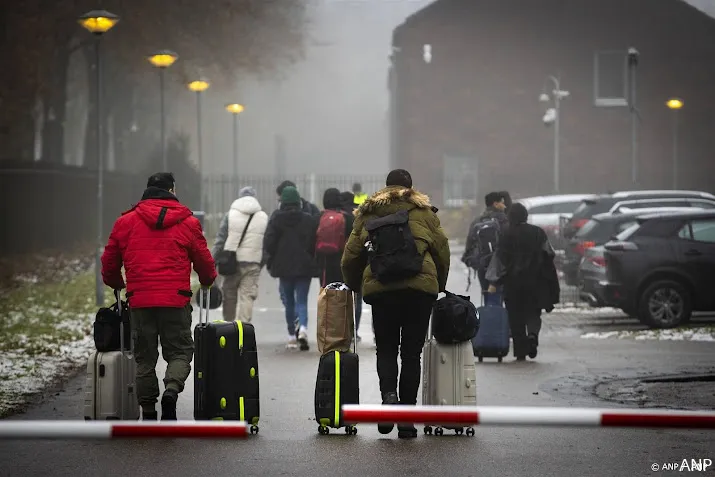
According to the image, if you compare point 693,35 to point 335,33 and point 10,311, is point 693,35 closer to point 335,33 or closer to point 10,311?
point 10,311

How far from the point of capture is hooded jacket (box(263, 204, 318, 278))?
15648 millimetres

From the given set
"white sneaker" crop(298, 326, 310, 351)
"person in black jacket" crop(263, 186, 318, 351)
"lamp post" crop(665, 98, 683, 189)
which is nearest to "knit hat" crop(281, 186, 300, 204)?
"person in black jacket" crop(263, 186, 318, 351)

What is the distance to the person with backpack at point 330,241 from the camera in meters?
15.4

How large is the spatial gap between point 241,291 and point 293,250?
2.96ft

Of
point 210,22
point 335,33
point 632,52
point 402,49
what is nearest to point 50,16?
point 210,22

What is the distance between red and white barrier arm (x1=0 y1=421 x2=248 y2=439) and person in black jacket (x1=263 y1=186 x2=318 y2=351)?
954 centimetres

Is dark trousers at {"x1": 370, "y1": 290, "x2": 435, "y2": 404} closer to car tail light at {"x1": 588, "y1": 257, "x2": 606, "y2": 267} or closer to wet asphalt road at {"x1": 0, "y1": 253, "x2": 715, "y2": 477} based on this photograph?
wet asphalt road at {"x1": 0, "y1": 253, "x2": 715, "y2": 477}

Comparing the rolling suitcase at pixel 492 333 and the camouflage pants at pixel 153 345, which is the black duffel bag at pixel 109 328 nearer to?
the camouflage pants at pixel 153 345

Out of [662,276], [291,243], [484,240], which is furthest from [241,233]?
[662,276]

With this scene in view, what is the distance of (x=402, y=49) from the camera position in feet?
172

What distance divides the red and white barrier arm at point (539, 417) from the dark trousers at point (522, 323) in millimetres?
8894

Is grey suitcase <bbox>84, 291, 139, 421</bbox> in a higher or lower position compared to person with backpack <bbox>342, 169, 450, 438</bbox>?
lower

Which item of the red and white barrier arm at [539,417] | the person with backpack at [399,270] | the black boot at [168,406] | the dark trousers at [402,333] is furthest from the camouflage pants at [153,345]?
the red and white barrier arm at [539,417]

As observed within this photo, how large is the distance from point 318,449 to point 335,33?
311 feet
